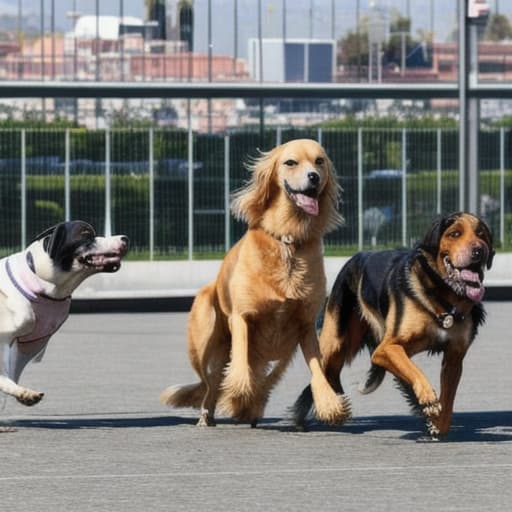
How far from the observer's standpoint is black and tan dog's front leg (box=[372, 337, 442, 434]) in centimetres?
1090

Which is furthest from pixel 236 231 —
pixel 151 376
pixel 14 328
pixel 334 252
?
pixel 14 328

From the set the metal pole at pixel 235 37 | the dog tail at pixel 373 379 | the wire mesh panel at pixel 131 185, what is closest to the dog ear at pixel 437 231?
the dog tail at pixel 373 379

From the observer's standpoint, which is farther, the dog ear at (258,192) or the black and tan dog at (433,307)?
the dog ear at (258,192)

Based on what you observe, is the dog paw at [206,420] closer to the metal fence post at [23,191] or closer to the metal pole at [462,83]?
the metal pole at [462,83]

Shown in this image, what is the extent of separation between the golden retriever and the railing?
16610mm

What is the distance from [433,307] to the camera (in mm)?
11242

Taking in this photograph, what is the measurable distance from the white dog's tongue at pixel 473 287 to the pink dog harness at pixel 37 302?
254cm

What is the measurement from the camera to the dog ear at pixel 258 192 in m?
11.7

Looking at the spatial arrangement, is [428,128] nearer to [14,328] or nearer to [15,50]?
[15,50]

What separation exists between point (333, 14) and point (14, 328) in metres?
20.2

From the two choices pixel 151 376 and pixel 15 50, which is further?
pixel 15 50

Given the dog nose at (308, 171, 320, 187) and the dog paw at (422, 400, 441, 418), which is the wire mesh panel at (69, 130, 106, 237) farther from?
the dog paw at (422, 400, 441, 418)

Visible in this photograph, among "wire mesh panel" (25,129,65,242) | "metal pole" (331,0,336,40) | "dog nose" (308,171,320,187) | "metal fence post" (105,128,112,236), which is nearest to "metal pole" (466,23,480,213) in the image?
"metal pole" (331,0,336,40)

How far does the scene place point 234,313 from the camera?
11.5 meters
